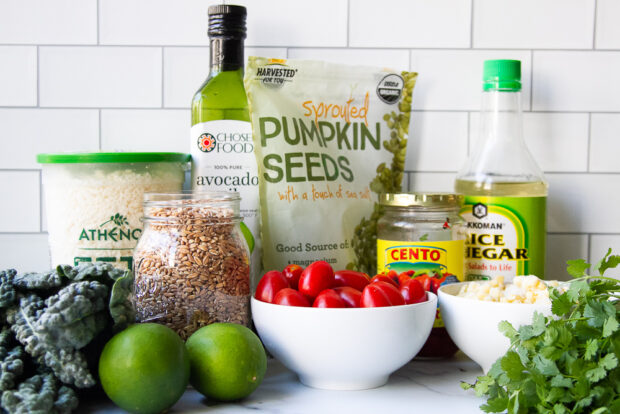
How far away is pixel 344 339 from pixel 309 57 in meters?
0.56

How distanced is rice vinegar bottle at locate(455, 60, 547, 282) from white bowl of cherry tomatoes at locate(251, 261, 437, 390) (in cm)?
22

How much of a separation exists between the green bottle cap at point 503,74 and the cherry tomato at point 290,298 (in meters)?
0.49

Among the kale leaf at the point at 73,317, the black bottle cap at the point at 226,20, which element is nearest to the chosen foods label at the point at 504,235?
the black bottle cap at the point at 226,20

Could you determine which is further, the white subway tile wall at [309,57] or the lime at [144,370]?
the white subway tile wall at [309,57]

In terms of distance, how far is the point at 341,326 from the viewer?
69cm

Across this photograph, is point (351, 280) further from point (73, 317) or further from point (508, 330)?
point (73, 317)

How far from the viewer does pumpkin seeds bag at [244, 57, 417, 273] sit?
965 millimetres

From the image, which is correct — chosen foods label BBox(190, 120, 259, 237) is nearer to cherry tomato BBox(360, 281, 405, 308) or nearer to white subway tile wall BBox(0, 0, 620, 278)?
white subway tile wall BBox(0, 0, 620, 278)

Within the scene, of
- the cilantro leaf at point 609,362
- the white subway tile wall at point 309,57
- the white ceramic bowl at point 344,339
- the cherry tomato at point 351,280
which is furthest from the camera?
the white subway tile wall at point 309,57

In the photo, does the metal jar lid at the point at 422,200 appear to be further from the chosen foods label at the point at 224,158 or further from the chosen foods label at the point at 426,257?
the chosen foods label at the point at 224,158

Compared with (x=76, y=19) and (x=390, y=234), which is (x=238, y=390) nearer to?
(x=390, y=234)

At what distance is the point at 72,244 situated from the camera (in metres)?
0.89

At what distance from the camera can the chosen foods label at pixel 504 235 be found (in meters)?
0.93

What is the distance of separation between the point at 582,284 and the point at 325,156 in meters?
0.47
